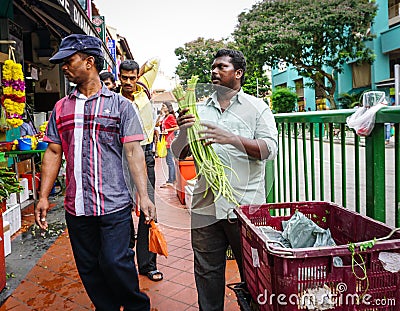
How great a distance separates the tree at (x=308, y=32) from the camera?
2278 cm

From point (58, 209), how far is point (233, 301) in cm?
410

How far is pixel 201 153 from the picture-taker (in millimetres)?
2111

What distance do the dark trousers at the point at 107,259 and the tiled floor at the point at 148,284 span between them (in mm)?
274

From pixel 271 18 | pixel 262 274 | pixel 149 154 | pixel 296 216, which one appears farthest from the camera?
pixel 271 18

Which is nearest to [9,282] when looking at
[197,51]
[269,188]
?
[269,188]

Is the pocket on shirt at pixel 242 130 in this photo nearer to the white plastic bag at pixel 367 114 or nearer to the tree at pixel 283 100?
the white plastic bag at pixel 367 114

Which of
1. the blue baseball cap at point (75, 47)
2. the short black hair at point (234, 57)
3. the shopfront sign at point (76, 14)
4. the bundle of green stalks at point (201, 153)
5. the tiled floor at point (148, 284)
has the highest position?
the shopfront sign at point (76, 14)

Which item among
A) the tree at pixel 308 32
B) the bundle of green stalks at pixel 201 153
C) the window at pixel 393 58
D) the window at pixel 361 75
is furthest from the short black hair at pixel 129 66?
the window at pixel 361 75

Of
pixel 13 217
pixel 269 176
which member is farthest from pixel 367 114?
pixel 13 217

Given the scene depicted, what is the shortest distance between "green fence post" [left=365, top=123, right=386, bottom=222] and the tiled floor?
→ 104 centimetres

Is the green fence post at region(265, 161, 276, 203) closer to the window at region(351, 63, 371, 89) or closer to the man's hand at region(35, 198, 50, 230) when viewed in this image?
the man's hand at region(35, 198, 50, 230)

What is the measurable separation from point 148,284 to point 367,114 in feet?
7.25

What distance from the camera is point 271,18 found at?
959 inches

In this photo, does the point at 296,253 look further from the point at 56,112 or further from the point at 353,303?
the point at 56,112
